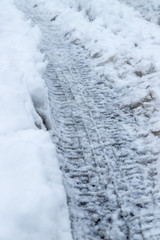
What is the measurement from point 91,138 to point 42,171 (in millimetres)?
1763

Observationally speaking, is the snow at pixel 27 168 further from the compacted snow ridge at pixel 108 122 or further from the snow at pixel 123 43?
the snow at pixel 123 43

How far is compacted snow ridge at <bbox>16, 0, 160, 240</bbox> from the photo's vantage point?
3.72m

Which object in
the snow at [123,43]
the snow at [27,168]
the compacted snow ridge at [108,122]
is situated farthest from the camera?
the snow at [123,43]

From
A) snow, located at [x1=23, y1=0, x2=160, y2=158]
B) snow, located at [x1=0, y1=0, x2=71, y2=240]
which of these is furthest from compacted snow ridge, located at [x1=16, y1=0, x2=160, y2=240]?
snow, located at [x1=0, y1=0, x2=71, y2=240]

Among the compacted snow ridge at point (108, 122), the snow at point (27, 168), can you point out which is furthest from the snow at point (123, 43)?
the snow at point (27, 168)

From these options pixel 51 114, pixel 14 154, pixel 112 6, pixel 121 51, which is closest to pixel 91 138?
pixel 51 114

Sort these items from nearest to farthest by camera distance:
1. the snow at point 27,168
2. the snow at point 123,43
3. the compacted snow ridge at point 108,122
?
the snow at point 27,168
the compacted snow ridge at point 108,122
the snow at point 123,43

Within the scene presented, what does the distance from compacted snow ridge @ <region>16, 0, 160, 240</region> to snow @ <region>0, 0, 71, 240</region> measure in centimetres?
44

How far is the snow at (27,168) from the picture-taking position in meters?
2.84

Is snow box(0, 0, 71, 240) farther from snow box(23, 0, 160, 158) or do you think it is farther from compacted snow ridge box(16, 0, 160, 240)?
snow box(23, 0, 160, 158)

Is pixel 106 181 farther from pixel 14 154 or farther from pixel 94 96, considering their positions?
pixel 94 96

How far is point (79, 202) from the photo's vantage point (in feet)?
12.7

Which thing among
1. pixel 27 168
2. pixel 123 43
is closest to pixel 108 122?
pixel 27 168

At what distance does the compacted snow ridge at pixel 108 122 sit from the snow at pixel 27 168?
17.3 inches
